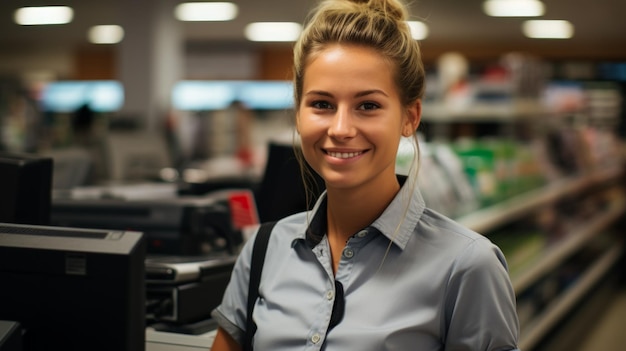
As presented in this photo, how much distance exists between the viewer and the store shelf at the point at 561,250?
15.9ft

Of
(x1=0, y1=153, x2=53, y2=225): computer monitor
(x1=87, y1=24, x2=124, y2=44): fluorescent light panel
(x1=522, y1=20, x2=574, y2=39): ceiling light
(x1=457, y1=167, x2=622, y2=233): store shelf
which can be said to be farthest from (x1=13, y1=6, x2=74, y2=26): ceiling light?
(x1=0, y1=153, x2=53, y2=225): computer monitor

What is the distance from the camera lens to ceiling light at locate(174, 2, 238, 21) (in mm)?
10117

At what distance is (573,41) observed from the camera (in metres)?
14.5

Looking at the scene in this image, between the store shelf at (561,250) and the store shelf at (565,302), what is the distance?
0.27m

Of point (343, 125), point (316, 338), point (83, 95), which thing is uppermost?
point (343, 125)

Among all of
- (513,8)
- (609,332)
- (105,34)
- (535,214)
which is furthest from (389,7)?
(105,34)

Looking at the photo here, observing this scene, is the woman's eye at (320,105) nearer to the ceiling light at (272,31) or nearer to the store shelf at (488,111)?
the store shelf at (488,111)

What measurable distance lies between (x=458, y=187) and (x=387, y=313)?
273 cm

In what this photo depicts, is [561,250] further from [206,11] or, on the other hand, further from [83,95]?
[83,95]

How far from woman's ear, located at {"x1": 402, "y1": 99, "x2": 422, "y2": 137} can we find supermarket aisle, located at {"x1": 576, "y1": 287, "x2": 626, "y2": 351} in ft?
16.5

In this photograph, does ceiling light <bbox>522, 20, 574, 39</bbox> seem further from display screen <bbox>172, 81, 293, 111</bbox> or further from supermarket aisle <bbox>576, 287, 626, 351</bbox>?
display screen <bbox>172, 81, 293, 111</bbox>

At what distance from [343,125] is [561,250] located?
4.90 meters

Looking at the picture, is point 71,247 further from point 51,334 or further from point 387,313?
point 387,313

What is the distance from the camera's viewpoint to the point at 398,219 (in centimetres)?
154
